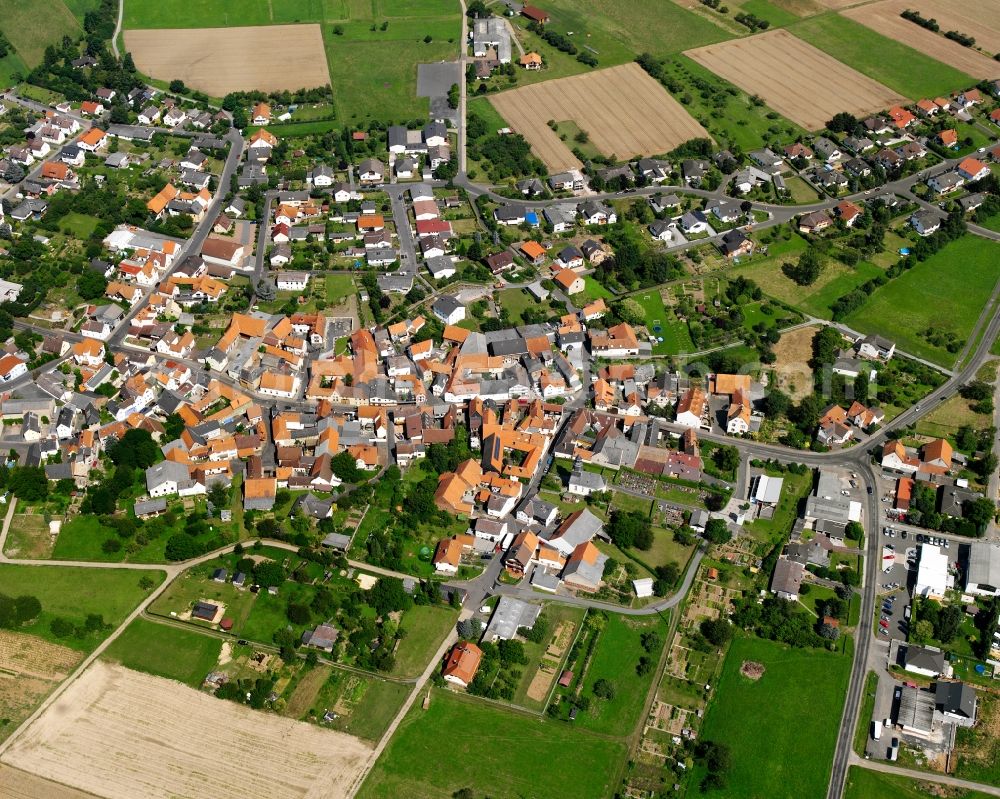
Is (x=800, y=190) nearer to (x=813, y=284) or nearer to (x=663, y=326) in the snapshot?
(x=813, y=284)

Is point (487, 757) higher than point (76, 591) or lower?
lower

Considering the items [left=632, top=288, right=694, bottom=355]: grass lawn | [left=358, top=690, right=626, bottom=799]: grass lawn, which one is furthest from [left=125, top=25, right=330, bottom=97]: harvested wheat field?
[left=358, top=690, right=626, bottom=799]: grass lawn

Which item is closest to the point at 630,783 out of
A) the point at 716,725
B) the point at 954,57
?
the point at 716,725

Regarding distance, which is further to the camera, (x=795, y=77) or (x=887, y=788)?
(x=795, y=77)

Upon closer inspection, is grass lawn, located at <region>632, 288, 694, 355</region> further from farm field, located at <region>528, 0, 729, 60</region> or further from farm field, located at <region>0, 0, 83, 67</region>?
farm field, located at <region>0, 0, 83, 67</region>

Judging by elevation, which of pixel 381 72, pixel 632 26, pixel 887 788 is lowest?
pixel 887 788

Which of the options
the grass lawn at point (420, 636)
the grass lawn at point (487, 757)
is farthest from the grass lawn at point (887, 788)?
the grass lawn at point (420, 636)

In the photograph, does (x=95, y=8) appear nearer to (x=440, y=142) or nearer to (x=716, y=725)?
(x=440, y=142)

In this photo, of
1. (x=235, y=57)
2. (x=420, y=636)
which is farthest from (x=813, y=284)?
(x=235, y=57)
